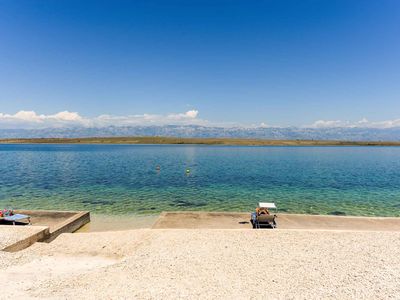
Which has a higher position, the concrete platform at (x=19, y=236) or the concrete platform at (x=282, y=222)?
the concrete platform at (x=19, y=236)

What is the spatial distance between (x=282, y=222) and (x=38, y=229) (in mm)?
16399

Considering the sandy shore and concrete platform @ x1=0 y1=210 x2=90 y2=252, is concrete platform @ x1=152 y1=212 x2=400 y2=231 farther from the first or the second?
concrete platform @ x1=0 y1=210 x2=90 y2=252

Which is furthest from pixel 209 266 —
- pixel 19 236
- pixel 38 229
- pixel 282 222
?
pixel 19 236

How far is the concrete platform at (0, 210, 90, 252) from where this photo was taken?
46.9 feet

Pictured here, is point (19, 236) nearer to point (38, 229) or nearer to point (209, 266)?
point (38, 229)

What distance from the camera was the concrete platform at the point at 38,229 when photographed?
1430 centimetres

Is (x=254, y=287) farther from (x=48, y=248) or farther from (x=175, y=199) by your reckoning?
(x=175, y=199)

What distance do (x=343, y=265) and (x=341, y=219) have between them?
32.7 feet

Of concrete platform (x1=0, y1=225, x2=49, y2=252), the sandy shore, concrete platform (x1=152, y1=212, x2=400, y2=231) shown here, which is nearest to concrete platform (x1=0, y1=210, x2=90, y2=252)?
concrete platform (x1=0, y1=225, x2=49, y2=252)

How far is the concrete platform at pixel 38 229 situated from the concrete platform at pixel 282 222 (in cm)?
623

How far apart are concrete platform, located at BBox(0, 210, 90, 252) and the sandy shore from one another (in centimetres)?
67

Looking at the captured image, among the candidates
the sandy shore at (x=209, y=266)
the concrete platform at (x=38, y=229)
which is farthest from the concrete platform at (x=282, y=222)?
the concrete platform at (x=38, y=229)

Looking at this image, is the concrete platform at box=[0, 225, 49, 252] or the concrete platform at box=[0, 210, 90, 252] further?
the concrete platform at box=[0, 210, 90, 252]

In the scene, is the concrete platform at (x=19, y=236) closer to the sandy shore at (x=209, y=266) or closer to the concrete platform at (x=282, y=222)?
the sandy shore at (x=209, y=266)
